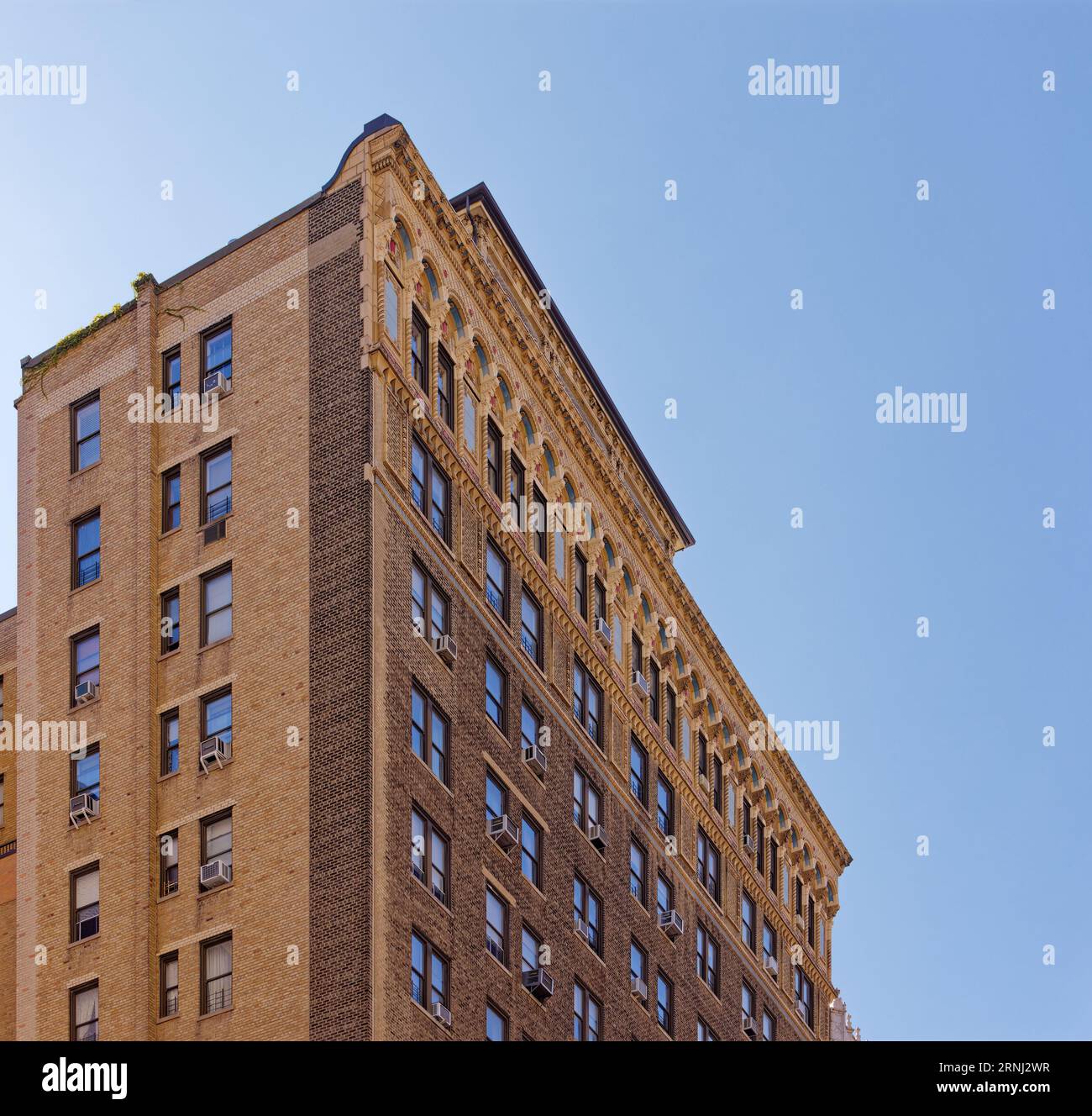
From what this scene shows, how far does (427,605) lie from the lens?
56281mm

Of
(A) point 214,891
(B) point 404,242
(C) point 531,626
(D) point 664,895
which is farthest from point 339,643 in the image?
(D) point 664,895

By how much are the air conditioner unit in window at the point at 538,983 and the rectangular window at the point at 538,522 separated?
11772mm

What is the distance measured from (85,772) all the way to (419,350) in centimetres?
1277

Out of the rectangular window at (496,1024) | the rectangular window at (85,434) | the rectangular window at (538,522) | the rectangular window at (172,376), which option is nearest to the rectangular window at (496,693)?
the rectangular window at (538,522)

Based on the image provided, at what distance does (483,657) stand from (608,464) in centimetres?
1311

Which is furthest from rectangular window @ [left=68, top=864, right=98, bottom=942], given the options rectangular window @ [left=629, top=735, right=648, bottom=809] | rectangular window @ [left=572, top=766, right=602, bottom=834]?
rectangular window @ [left=629, top=735, right=648, bottom=809]

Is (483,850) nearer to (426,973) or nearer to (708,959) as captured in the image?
(426,973)

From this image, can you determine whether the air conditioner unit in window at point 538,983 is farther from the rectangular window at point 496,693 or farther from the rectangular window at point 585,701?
the rectangular window at point 585,701

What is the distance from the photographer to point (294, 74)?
2180 inches
